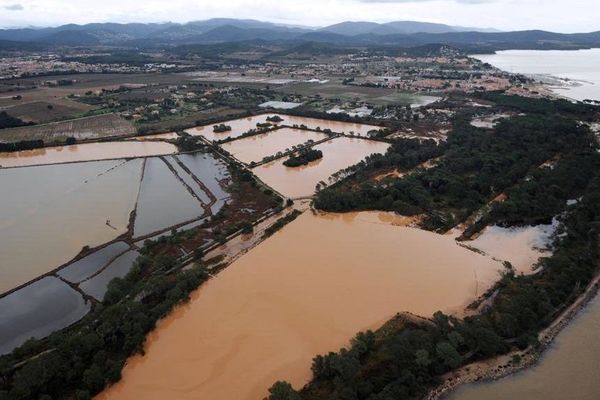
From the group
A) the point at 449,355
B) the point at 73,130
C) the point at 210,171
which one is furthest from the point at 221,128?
the point at 449,355

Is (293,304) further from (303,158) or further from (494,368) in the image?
(303,158)

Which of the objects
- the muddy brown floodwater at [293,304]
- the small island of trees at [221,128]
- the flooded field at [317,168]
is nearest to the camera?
the muddy brown floodwater at [293,304]

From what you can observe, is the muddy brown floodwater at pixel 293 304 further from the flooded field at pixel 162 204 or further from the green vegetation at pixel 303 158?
the green vegetation at pixel 303 158

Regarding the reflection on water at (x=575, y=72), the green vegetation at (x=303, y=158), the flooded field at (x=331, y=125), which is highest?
the reflection on water at (x=575, y=72)

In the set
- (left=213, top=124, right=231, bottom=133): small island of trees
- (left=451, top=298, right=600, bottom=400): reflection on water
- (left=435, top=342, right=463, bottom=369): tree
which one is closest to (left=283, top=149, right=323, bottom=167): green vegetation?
(left=213, top=124, right=231, bottom=133): small island of trees

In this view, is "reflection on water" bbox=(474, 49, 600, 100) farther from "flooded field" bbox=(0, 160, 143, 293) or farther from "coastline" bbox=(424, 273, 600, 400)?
"flooded field" bbox=(0, 160, 143, 293)

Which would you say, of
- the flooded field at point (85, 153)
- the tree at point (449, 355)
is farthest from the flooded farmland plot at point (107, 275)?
the flooded field at point (85, 153)
